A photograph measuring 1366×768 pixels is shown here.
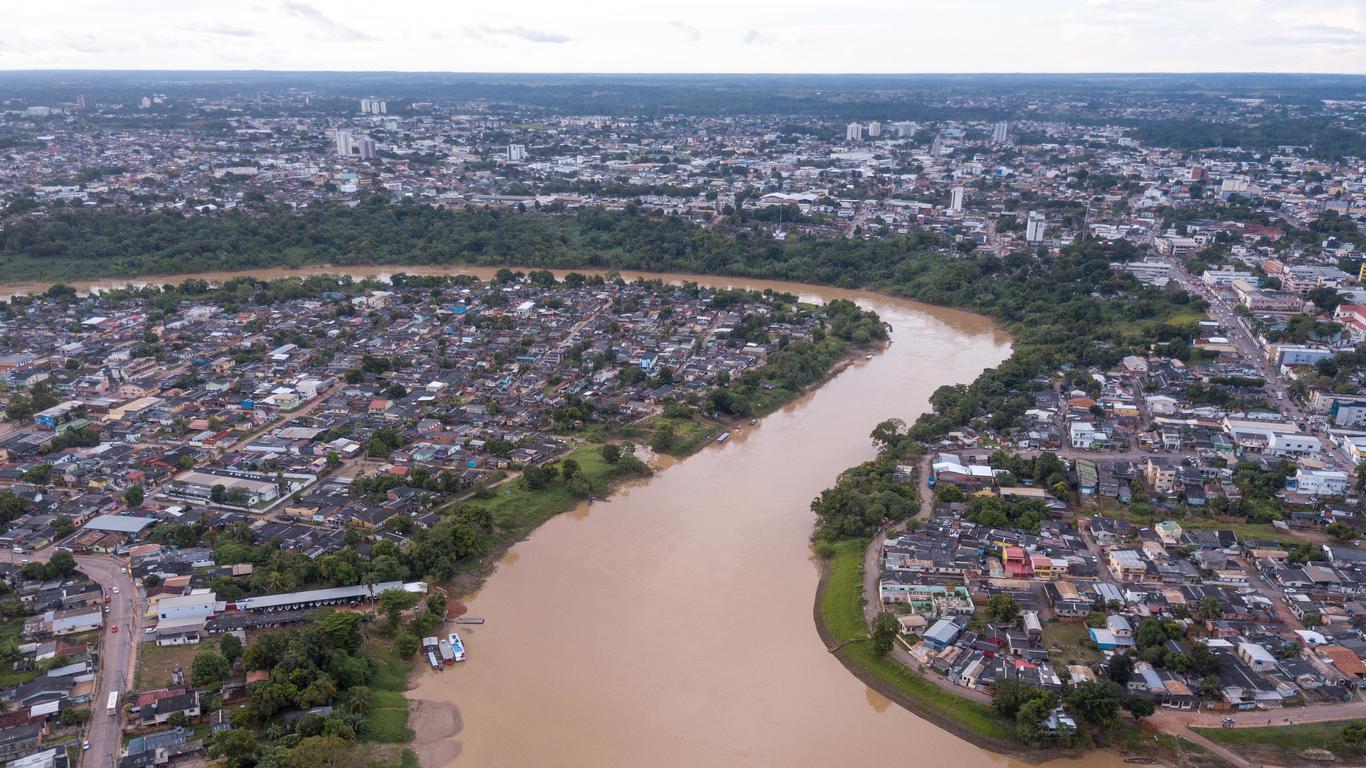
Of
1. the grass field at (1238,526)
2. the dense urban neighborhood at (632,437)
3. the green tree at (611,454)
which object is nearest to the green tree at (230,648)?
the dense urban neighborhood at (632,437)

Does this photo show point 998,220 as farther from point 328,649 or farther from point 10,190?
point 10,190

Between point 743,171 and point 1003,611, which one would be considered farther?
point 743,171

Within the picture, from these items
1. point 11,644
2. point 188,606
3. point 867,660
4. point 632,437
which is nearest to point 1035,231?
point 632,437

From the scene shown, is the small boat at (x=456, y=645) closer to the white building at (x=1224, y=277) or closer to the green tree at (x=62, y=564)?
the green tree at (x=62, y=564)

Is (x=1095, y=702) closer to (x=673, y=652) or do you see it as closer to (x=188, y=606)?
(x=673, y=652)

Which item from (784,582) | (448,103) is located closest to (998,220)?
(784,582)

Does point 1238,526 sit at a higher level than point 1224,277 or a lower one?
lower

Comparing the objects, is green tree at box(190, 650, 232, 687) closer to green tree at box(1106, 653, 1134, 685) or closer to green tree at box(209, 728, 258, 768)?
green tree at box(209, 728, 258, 768)

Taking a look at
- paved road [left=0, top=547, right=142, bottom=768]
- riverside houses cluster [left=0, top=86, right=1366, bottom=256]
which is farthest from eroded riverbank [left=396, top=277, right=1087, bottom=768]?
riverside houses cluster [left=0, top=86, right=1366, bottom=256]
